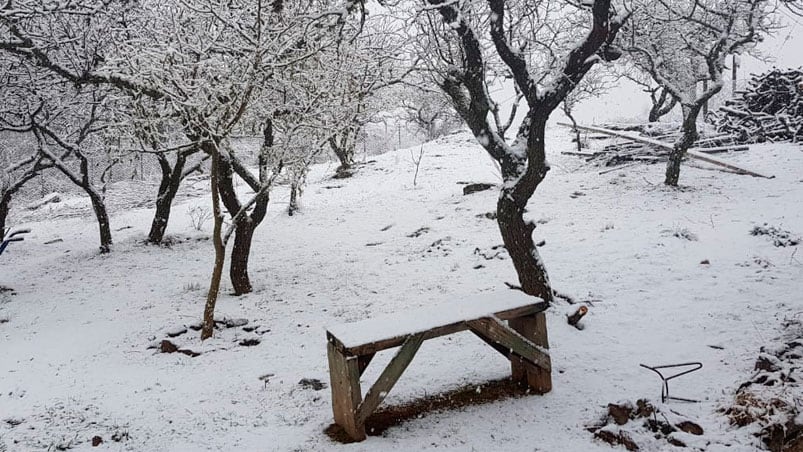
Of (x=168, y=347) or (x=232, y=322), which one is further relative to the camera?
(x=232, y=322)

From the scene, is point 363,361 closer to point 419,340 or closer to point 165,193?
point 419,340

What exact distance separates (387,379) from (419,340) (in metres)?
0.44

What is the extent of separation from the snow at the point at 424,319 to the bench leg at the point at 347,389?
0.65 feet

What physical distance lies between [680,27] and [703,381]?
11926 mm

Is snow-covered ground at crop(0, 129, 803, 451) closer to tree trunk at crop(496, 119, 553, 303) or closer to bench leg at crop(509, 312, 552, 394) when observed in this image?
bench leg at crop(509, 312, 552, 394)

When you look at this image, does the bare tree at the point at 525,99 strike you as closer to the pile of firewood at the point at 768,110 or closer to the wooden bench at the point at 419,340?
the wooden bench at the point at 419,340

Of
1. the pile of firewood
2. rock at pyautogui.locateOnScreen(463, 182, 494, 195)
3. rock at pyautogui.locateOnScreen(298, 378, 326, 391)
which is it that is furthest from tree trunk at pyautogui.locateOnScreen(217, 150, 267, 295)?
the pile of firewood

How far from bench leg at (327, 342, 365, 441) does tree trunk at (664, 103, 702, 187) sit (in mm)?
11196

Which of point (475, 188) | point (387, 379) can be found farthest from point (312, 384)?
point (475, 188)

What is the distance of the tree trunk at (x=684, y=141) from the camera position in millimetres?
12477

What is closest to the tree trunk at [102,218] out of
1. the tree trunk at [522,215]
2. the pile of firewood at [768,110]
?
the tree trunk at [522,215]

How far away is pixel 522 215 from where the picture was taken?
7.14m

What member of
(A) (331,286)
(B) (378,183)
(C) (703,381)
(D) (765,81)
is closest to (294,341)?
(A) (331,286)

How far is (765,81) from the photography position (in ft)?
56.3
